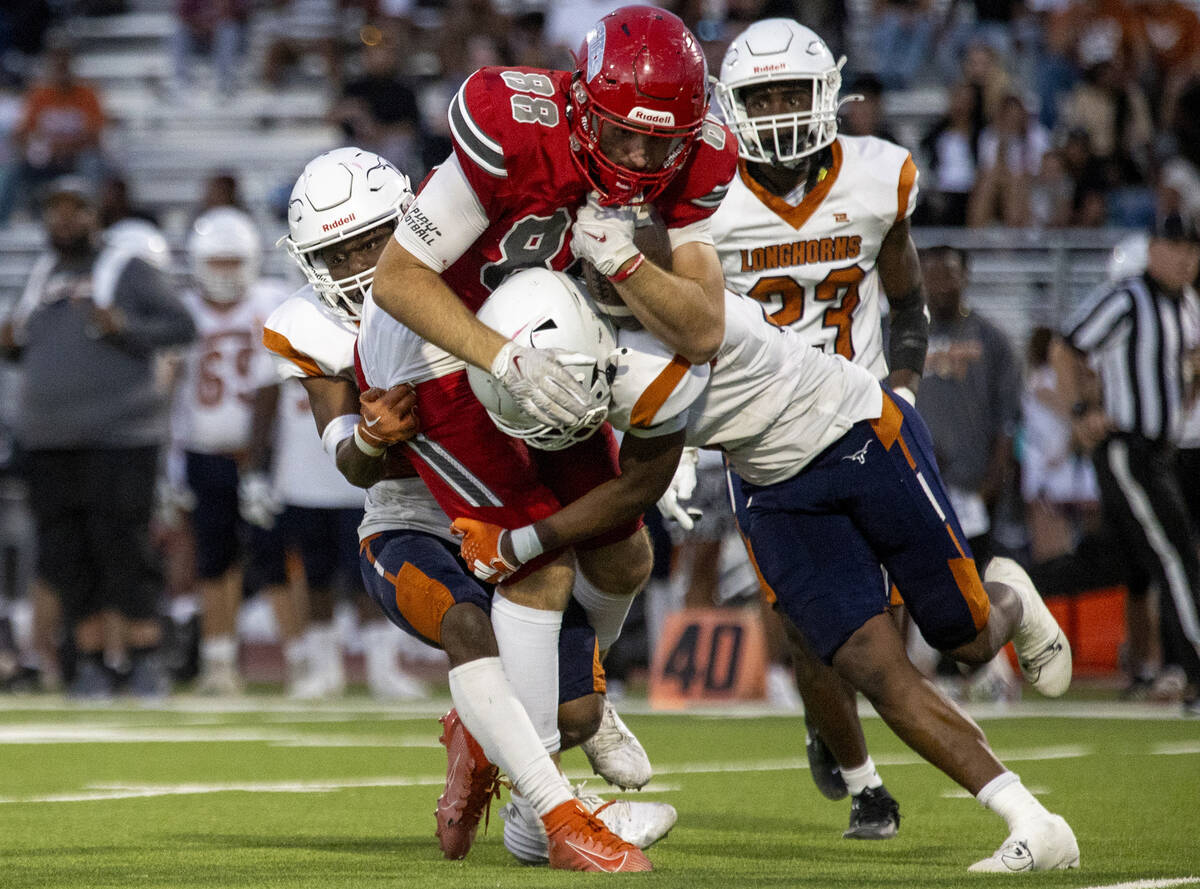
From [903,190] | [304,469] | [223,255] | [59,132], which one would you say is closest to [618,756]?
[903,190]

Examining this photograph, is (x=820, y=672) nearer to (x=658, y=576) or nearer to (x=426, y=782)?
(x=426, y=782)

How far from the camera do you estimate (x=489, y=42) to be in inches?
497

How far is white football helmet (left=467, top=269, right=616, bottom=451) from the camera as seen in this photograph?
3.49 metres

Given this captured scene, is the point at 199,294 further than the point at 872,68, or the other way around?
the point at 872,68

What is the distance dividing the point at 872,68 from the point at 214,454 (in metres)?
5.87

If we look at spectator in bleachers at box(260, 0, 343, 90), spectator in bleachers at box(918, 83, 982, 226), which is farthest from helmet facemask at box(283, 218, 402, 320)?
spectator in bleachers at box(260, 0, 343, 90)

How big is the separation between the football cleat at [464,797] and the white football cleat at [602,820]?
7 cm

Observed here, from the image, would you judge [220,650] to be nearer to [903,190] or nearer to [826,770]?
[826,770]

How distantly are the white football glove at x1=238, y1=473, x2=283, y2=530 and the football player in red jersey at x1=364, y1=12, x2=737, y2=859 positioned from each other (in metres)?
4.83

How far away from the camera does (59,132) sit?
1272 cm

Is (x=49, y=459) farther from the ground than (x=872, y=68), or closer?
closer

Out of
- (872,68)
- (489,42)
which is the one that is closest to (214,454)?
(489,42)

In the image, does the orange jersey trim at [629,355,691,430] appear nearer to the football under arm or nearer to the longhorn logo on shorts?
the football under arm

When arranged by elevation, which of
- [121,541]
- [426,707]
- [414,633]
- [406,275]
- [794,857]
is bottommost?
[426,707]
